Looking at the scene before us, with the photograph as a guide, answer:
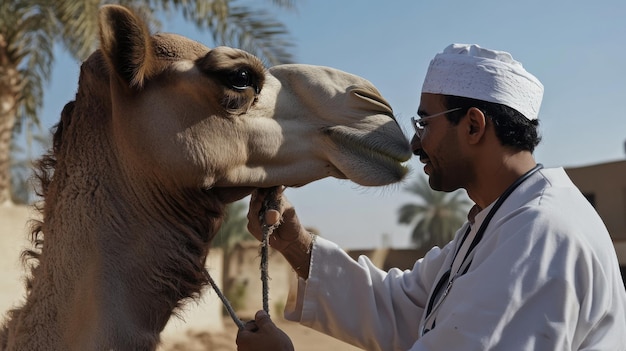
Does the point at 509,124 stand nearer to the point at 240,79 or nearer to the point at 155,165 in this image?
the point at 240,79

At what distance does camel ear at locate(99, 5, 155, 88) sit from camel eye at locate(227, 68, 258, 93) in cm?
31

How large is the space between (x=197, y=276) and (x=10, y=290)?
780cm

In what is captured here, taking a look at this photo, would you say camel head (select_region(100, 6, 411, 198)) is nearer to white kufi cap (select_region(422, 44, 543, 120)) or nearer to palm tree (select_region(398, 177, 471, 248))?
white kufi cap (select_region(422, 44, 543, 120))

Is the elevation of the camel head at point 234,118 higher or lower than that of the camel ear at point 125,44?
lower

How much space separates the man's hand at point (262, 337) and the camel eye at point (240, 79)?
85 cm

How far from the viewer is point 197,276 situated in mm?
2799

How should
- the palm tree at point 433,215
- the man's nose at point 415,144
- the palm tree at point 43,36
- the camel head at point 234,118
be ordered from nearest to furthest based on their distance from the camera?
the camel head at point 234,118, the man's nose at point 415,144, the palm tree at point 43,36, the palm tree at point 433,215

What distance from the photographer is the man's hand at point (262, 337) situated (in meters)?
2.53

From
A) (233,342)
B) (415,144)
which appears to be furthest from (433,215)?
(415,144)

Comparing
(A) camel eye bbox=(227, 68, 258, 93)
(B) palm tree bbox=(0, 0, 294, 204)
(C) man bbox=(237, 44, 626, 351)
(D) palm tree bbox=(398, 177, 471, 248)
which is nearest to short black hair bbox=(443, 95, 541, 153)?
(C) man bbox=(237, 44, 626, 351)

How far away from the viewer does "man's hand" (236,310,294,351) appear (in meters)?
2.53

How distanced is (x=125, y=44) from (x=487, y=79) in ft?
4.24

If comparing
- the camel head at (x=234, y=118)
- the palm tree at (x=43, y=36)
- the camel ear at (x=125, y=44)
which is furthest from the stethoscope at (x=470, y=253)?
the palm tree at (x=43, y=36)

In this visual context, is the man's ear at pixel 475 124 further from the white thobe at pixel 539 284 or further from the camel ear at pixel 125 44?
the camel ear at pixel 125 44
